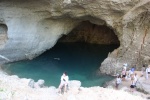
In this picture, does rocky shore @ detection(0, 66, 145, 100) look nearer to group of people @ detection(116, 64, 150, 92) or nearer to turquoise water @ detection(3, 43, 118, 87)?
group of people @ detection(116, 64, 150, 92)

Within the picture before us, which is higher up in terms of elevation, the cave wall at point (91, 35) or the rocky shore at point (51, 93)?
the cave wall at point (91, 35)

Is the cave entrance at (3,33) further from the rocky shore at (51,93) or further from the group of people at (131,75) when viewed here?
the group of people at (131,75)

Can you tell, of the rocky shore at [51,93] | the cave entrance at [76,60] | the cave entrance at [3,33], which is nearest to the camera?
the rocky shore at [51,93]

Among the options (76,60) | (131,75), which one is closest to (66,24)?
(76,60)

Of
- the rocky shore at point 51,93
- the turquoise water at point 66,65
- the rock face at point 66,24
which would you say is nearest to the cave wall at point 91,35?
the turquoise water at point 66,65

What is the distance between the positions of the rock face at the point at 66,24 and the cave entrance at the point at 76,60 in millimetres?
1067

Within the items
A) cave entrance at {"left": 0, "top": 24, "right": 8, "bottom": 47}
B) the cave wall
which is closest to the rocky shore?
cave entrance at {"left": 0, "top": 24, "right": 8, "bottom": 47}

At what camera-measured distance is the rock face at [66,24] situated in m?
17.6

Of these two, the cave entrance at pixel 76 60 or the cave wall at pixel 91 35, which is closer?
the cave entrance at pixel 76 60

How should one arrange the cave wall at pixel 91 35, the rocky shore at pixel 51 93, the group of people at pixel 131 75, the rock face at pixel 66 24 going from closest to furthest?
the rocky shore at pixel 51 93
the group of people at pixel 131 75
the rock face at pixel 66 24
the cave wall at pixel 91 35

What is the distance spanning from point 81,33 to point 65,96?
14967 mm

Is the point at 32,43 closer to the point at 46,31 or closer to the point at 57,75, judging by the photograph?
the point at 46,31

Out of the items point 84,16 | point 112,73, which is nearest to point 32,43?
point 84,16

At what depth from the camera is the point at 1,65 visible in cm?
1855
